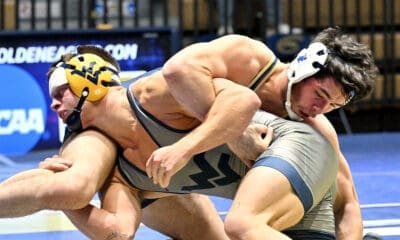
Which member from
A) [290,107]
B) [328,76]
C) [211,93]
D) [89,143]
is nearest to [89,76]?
[89,143]

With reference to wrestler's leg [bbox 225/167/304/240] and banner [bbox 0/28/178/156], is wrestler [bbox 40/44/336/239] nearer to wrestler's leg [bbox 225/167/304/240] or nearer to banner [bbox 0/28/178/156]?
wrestler's leg [bbox 225/167/304/240]

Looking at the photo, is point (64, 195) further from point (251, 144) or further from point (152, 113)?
point (251, 144)

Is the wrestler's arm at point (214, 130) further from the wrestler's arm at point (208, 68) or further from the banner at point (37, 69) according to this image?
the banner at point (37, 69)

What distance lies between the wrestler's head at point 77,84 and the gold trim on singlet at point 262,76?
0.49 metres

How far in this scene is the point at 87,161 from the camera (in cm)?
262

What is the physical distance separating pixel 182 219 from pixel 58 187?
552 millimetres

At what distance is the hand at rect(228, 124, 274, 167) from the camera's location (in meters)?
2.47

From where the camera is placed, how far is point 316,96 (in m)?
2.49

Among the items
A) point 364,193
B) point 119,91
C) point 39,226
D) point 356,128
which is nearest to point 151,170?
point 119,91

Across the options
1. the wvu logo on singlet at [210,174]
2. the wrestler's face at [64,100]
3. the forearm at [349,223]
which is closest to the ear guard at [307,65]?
the wvu logo on singlet at [210,174]

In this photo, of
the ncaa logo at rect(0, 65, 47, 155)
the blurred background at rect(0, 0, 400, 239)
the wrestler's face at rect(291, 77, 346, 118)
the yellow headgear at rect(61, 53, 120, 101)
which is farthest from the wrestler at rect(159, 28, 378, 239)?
the blurred background at rect(0, 0, 400, 239)

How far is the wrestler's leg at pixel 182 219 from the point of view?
2.94 m

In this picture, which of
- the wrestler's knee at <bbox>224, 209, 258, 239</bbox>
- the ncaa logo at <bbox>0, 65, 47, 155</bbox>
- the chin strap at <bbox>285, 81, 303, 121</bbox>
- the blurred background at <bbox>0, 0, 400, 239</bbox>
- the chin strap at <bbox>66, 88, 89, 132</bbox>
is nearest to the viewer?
the wrestler's knee at <bbox>224, 209, 258, 239</bbox>

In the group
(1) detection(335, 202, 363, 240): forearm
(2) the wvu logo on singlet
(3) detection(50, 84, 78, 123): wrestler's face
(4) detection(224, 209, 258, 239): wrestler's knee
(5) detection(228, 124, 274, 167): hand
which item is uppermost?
(3) detection(50, 84, 78, 123): wrestler's face
